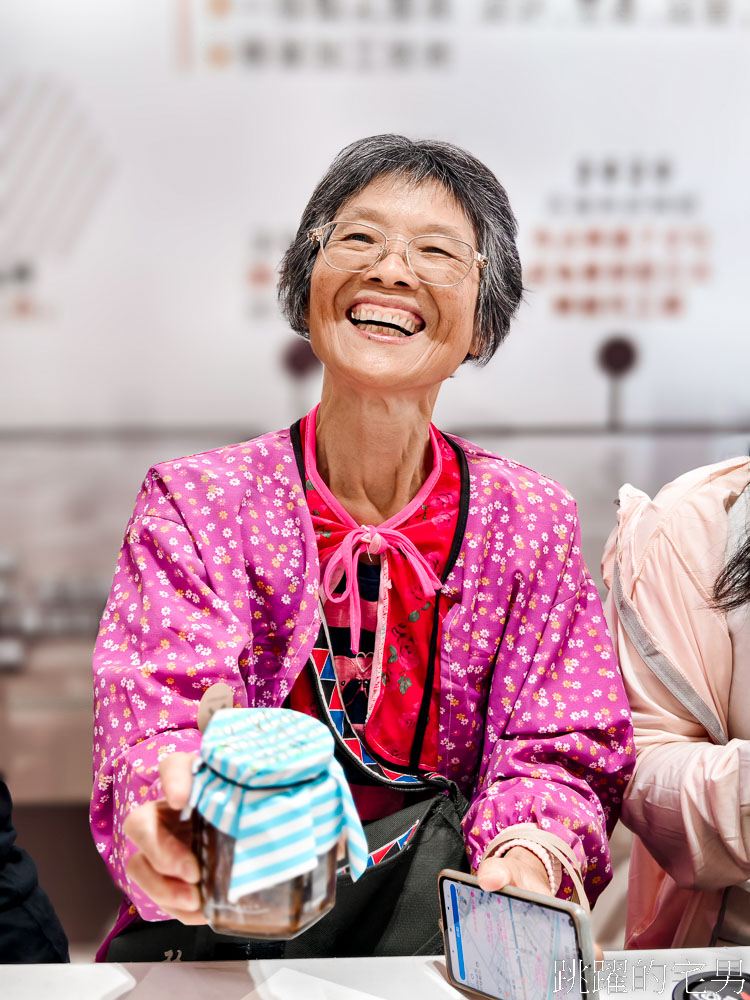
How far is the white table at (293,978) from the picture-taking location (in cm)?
100

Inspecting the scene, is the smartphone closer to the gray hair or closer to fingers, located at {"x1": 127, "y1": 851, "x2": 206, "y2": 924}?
fingers, located at {"x1": 127, "y1": 851, "x2": 206, "y2": 924}

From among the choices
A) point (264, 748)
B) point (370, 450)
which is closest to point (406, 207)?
point (370, 450)

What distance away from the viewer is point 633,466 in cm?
245

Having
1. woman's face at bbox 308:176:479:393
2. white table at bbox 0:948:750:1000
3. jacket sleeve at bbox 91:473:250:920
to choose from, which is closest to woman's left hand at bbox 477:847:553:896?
white table at bbox 0:948:750:1000

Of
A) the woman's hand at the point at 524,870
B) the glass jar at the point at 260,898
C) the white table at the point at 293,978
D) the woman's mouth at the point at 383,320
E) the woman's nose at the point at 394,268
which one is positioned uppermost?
the woman's nose at the point at 394,268

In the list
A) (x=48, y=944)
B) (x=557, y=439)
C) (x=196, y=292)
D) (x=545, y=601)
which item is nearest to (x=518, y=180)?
(x=557, y=439)

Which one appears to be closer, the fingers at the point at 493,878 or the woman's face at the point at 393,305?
the fingers at the point at 493,878

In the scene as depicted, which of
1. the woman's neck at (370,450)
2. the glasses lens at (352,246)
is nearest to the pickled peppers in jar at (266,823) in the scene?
the woman's neck at (370,450)

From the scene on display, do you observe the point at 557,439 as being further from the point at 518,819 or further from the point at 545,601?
the point at 518,819

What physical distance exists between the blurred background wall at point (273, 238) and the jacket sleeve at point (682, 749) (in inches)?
36.6

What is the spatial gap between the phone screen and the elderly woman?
0.21 meters

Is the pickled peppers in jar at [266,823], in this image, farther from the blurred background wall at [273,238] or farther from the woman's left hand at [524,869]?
the blurred background wall at [273,238]

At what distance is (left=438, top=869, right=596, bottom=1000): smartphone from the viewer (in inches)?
35.8

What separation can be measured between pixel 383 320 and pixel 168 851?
75 cm
